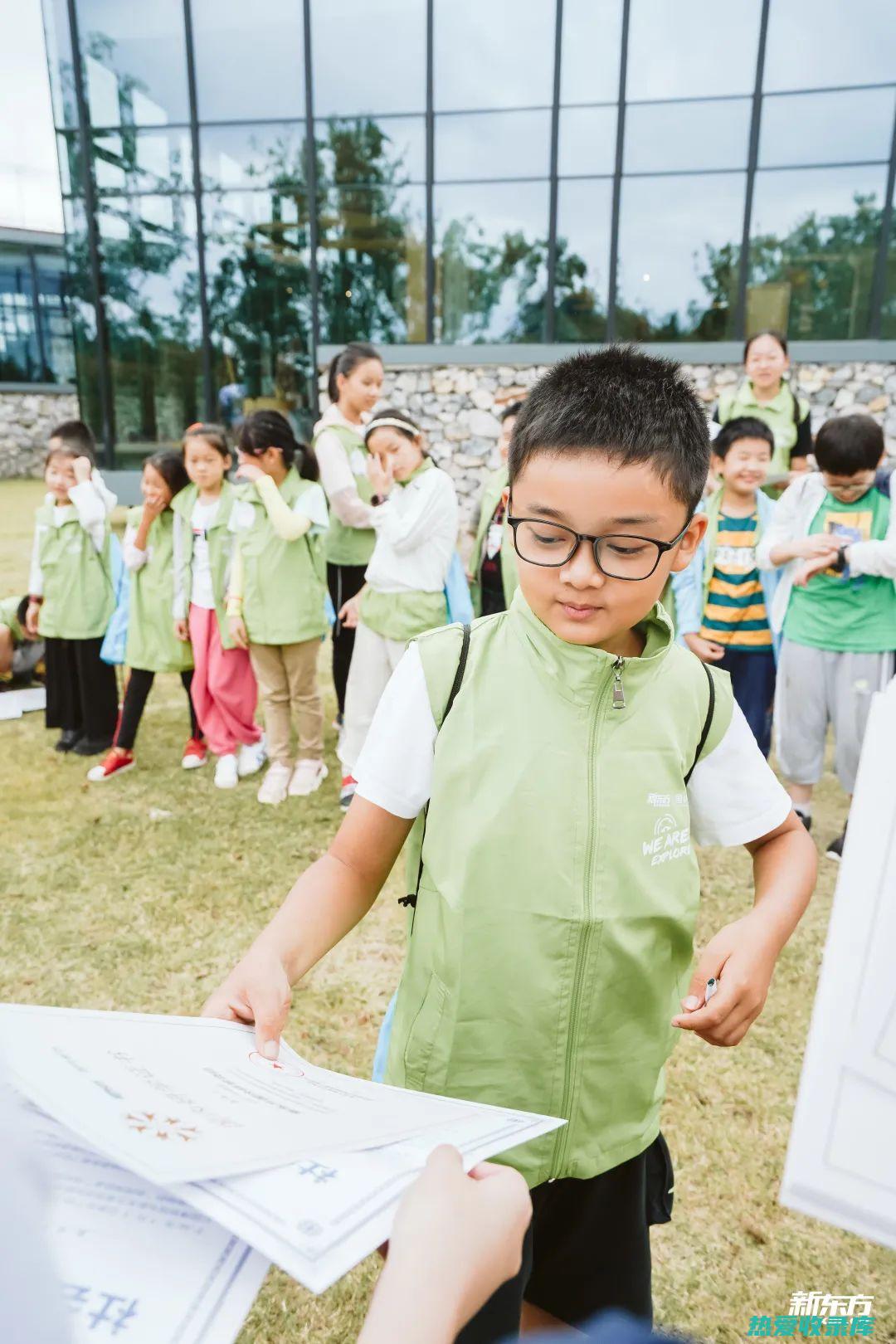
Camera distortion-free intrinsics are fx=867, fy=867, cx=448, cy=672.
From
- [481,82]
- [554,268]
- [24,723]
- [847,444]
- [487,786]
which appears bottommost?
[24,723]

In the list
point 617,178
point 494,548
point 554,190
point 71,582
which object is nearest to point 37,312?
point 554,190

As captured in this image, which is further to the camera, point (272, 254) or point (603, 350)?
point (272, 254)

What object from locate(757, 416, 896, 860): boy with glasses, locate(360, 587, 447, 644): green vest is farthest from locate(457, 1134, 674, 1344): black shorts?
locate(360, 587, 447, 644): green vest

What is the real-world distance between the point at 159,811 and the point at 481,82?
32.6 feet

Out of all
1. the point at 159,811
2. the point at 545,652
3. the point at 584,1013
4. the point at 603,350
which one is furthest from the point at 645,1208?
the point at 159,811

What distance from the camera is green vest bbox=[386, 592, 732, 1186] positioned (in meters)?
1.10

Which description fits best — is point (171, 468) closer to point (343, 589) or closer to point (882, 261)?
point (343, 589)

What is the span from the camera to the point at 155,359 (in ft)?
40.6

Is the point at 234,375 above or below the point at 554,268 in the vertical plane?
below

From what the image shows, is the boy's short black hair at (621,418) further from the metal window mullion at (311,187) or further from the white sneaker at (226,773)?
the metal window mullion at (311,187)

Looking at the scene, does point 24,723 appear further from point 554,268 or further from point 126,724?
point 554,268

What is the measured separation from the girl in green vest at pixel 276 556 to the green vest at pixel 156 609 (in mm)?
423

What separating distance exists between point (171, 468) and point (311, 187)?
28.5 feet

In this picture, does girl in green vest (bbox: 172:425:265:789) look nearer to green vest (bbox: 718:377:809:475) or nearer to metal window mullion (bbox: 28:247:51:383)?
green vest (bbox: 718:377:809:475)
